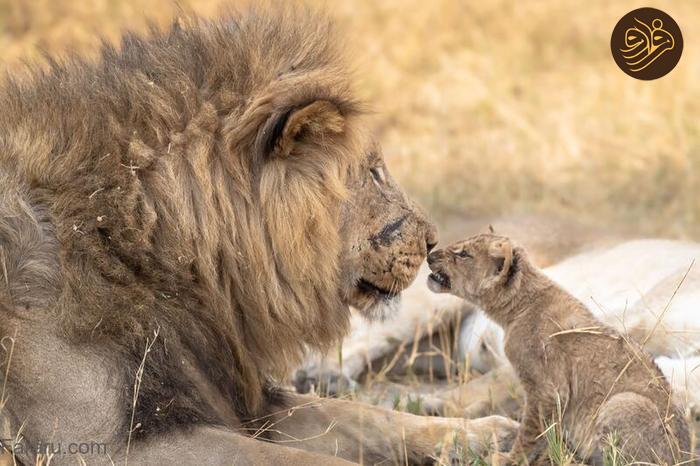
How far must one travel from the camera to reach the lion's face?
3611 millimetres

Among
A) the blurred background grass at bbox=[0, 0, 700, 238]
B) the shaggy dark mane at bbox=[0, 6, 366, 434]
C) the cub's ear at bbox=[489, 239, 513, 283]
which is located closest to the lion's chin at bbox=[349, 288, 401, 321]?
the shaggy dark mane at bbox=[0, 6, 366, 434]

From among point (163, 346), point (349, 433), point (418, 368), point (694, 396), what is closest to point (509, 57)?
point (418, 368)

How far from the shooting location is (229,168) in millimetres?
3377

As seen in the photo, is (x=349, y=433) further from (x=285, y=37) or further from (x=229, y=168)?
(x=285, y=37)

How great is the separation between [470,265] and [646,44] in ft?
10.5

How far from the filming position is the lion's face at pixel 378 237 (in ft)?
11.8

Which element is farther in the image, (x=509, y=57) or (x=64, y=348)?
(x=509, y=57)

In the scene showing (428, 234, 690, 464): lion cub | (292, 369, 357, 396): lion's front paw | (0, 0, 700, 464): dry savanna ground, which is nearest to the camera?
(428, 234, 690, 464): lion cub

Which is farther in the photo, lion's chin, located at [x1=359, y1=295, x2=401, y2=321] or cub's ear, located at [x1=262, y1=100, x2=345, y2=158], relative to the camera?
lion's chin, located at [x1=359, y1=295, x2=401, y2=321]

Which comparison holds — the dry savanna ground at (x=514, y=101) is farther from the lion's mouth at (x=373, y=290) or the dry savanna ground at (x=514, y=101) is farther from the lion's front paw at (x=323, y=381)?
the lion's mouth at (x=373, y=290)

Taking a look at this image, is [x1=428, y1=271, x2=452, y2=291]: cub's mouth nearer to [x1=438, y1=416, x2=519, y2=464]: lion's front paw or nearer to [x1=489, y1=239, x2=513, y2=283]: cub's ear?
[x1=489, y1=239, x2=513, y2=283]: cub's ear

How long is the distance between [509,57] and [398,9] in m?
1.51

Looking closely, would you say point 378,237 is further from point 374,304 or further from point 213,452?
point 213,452

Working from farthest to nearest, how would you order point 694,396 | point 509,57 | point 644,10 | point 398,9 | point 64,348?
point 398,9 → point 509,57 → point 644,10 → point 694,396 → point 64,348
